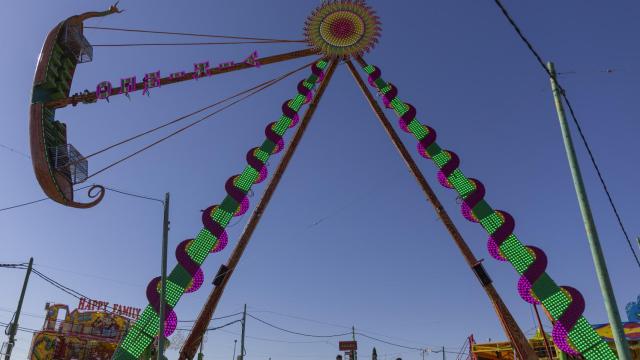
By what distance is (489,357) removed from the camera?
77.9 feet

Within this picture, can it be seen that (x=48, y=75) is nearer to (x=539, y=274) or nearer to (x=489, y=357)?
(x=539, y=274)

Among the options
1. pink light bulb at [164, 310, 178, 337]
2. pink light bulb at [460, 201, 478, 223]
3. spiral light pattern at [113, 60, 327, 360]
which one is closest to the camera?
spiral light pattern at [113, 60, 327, 360]

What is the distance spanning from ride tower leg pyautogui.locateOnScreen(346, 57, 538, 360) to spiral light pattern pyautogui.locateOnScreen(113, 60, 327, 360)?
15.5 feet

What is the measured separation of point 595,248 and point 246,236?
551 inches

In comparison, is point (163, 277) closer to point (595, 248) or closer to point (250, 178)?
point (250, 178)

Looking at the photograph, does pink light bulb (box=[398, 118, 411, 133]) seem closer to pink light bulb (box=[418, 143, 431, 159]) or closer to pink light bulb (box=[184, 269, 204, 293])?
pink light bulb (box=[418, 143, 431, 159])

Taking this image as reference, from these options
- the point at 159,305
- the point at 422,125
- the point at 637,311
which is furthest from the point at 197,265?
the point at 637,311

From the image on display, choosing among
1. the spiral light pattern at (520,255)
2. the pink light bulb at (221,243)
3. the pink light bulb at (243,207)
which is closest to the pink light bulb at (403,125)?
the spiral light pattern at (520,255)

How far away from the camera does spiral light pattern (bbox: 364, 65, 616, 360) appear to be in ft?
54.7

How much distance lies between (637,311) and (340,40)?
92.0ft

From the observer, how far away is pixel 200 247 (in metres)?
18.6

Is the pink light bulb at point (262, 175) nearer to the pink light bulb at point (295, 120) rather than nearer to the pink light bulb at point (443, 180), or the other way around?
the pink light bulb at point (295, 120)

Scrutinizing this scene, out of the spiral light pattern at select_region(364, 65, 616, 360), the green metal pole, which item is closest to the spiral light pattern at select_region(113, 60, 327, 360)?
the spiral light pattern at select_region(364, 65, 616, 360)

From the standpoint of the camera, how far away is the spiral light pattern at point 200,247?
16922 mm
